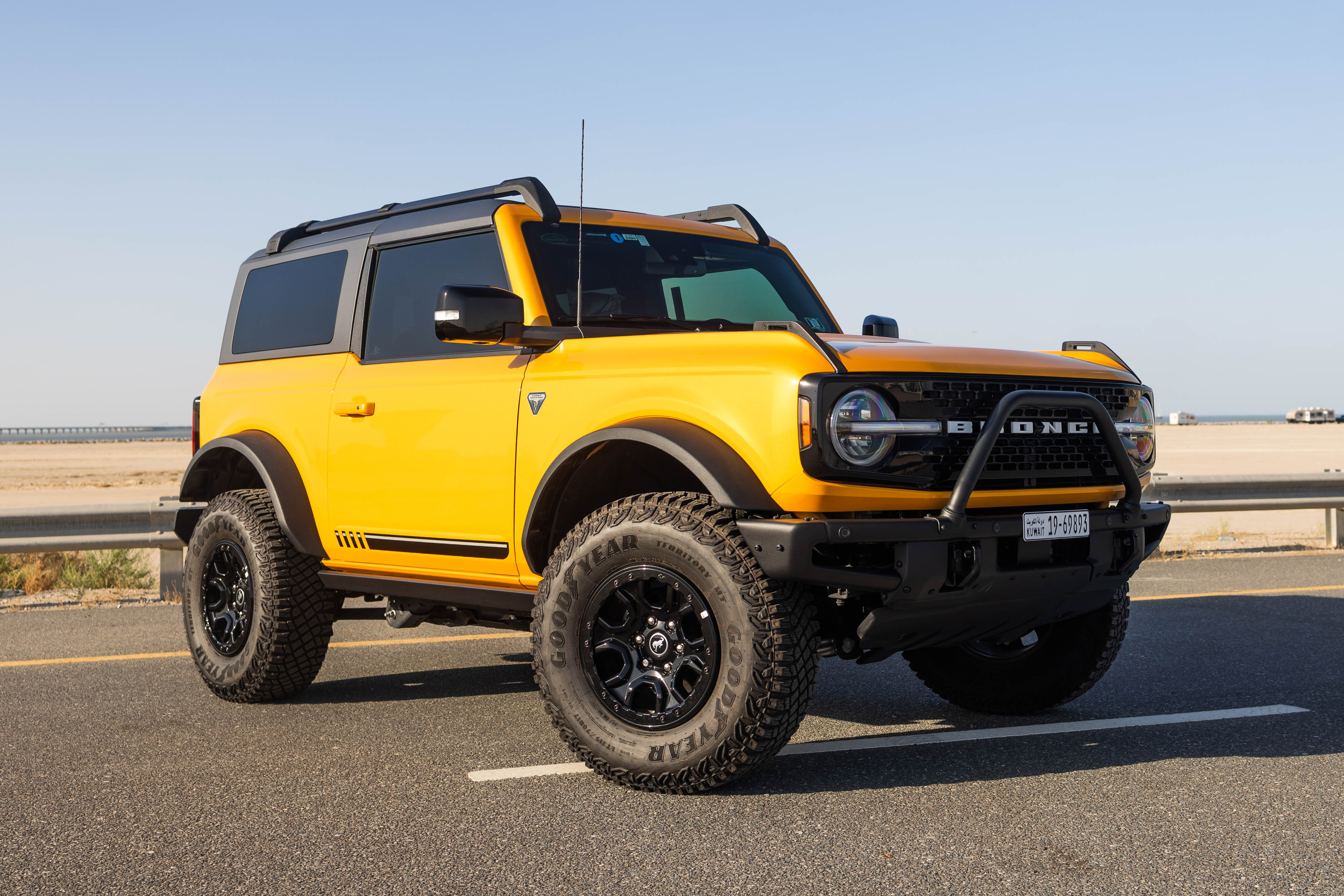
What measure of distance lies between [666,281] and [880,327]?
4.40ft

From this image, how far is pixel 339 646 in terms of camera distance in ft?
24.4

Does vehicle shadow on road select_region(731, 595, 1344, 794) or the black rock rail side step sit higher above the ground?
the black rock rail side step

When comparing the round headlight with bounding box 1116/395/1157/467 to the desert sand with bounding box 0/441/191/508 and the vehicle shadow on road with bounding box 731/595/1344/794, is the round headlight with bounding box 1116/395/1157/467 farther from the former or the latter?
the desert sand with bounding box 0/441/191/508

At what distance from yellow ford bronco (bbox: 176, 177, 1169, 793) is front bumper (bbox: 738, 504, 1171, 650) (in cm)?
1

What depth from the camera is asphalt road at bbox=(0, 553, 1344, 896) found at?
3.32 m

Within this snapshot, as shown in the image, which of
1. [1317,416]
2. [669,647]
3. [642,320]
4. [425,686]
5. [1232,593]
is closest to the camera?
[669,647]

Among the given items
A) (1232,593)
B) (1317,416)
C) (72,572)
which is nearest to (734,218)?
(1232,593)

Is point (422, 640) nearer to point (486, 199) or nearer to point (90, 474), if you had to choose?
point (486, 199)

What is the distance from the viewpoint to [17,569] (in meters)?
11.1

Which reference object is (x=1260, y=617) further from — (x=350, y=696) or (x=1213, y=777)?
(x=350, y=696)

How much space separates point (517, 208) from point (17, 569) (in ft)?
27.0

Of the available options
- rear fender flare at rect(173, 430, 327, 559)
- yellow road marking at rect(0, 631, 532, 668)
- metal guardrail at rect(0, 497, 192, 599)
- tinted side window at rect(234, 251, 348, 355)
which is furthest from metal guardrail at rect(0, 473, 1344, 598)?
tinted side window at rect(234, 251, 348, 355)

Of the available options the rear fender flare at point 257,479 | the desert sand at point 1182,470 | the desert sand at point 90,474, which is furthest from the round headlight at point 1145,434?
the desert sand at point 90,474

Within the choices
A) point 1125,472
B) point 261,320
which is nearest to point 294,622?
point 261,320
